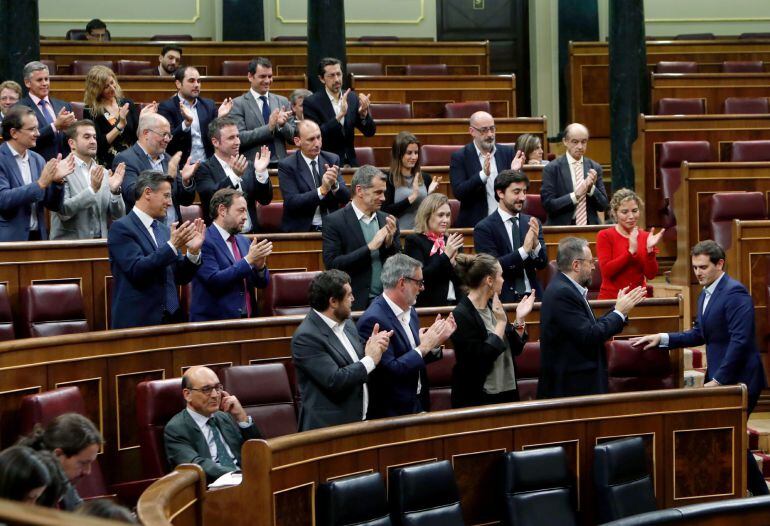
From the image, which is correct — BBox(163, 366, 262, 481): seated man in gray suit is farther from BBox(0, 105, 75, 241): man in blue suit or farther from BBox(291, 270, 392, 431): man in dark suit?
BBox(0, 105, 75, 241): man in blue suit

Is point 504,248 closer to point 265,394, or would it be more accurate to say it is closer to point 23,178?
point 265,394

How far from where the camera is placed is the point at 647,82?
8.00 meters

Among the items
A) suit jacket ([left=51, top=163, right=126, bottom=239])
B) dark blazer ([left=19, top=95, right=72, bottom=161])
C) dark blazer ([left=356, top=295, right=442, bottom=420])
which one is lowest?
dark blazer ([left=356, top=295, right=442, bottom=420])

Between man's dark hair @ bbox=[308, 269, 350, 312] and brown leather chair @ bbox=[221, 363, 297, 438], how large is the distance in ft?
1.45

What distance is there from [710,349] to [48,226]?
117 inches

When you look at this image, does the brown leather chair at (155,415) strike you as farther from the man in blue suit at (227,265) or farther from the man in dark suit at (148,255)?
the man in blue suit at (227,265)

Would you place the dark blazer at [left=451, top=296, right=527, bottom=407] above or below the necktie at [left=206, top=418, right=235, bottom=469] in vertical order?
above

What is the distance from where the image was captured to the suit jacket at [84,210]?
16.0 feet

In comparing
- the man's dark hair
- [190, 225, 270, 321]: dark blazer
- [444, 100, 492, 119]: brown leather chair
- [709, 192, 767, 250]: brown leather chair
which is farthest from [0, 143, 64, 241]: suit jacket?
[444, 100, 492, 119]: brown leather chair

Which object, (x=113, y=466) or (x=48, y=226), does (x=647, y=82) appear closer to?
(x=48, y=226)

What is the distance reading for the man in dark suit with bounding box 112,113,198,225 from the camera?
4941 millimetres

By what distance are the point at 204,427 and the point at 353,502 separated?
0.51 metres

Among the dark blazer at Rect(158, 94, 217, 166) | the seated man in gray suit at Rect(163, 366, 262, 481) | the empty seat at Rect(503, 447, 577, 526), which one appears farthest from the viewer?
the dark blazer at Rect(158, 94, 217, 166)

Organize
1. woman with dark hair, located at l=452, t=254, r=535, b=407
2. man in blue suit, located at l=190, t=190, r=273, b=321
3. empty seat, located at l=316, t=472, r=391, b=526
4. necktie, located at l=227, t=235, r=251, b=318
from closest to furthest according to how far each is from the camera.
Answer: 1. empty seat, located at l=316, t=472, r=391, b=526
2. woman with dark hair, located at l=452, t=254, r=535, b=407
3. man in blue suit, located at l=190, t=190, r=273, b=321
4. necktie, located at l=227, t=235, r=251, b=318
